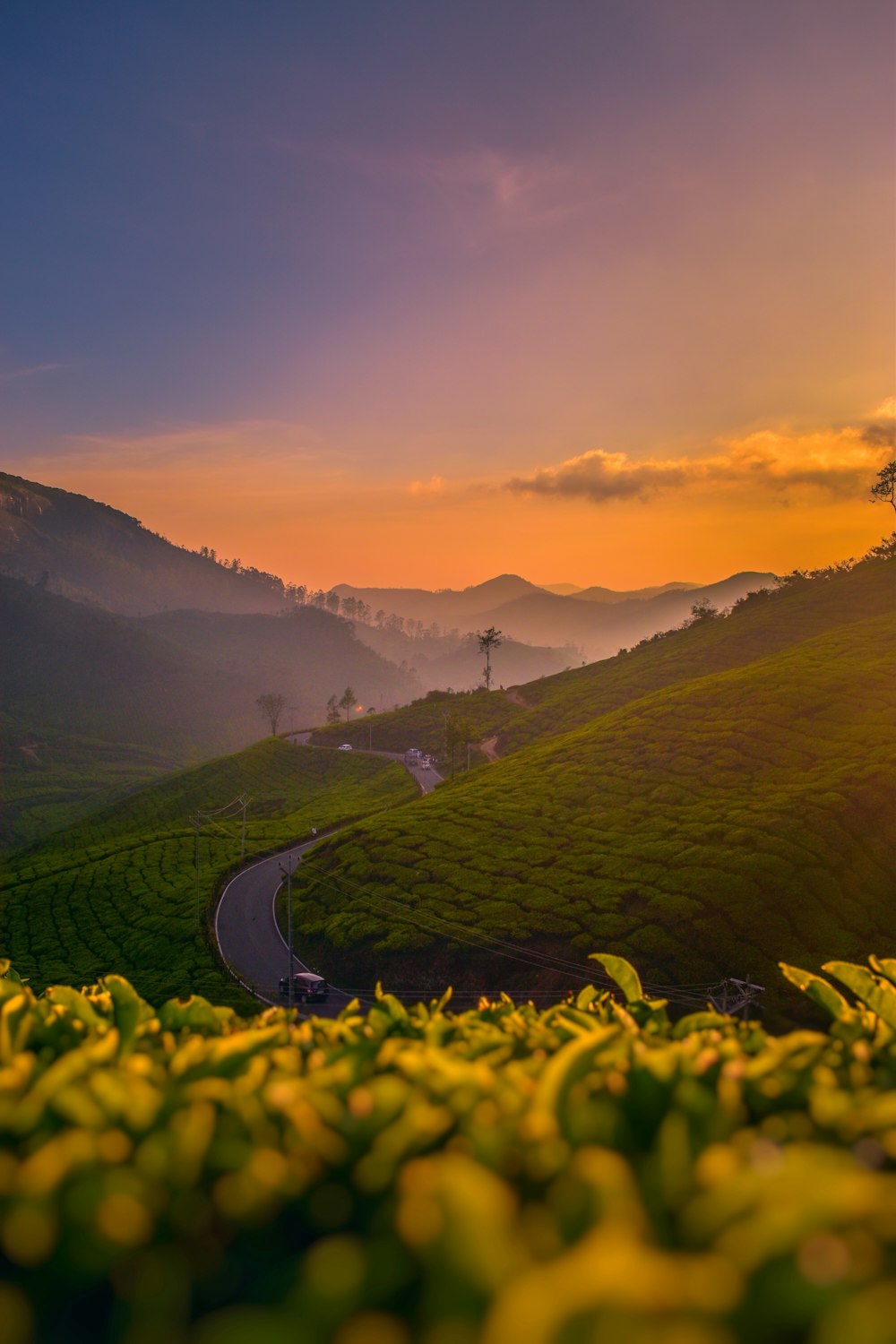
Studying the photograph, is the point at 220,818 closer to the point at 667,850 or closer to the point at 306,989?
the point at 306,989

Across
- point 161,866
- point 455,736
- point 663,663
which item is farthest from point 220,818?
point 663,663

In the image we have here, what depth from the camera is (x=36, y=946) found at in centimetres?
3575

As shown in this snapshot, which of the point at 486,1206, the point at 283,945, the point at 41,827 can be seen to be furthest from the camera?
the point at 41,827

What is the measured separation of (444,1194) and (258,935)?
35.9m

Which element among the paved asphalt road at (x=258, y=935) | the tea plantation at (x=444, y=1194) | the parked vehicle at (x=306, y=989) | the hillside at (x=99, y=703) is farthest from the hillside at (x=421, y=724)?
the tea plantation at (x=444, y=1194)

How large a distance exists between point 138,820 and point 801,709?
58054 millimetres

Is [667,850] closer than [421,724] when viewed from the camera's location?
Yes

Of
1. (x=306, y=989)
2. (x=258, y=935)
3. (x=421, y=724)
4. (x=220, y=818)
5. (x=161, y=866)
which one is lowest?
(x=306, y=989)

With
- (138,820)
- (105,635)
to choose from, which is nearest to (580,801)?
(138,820)

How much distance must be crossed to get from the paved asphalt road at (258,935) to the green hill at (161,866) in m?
1.10

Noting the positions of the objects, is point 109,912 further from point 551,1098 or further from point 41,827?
point 41,827

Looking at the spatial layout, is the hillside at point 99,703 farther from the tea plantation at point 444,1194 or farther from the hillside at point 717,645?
the tea plantation at point 444,1194

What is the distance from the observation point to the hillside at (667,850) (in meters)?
25.6

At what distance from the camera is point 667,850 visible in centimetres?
3031
